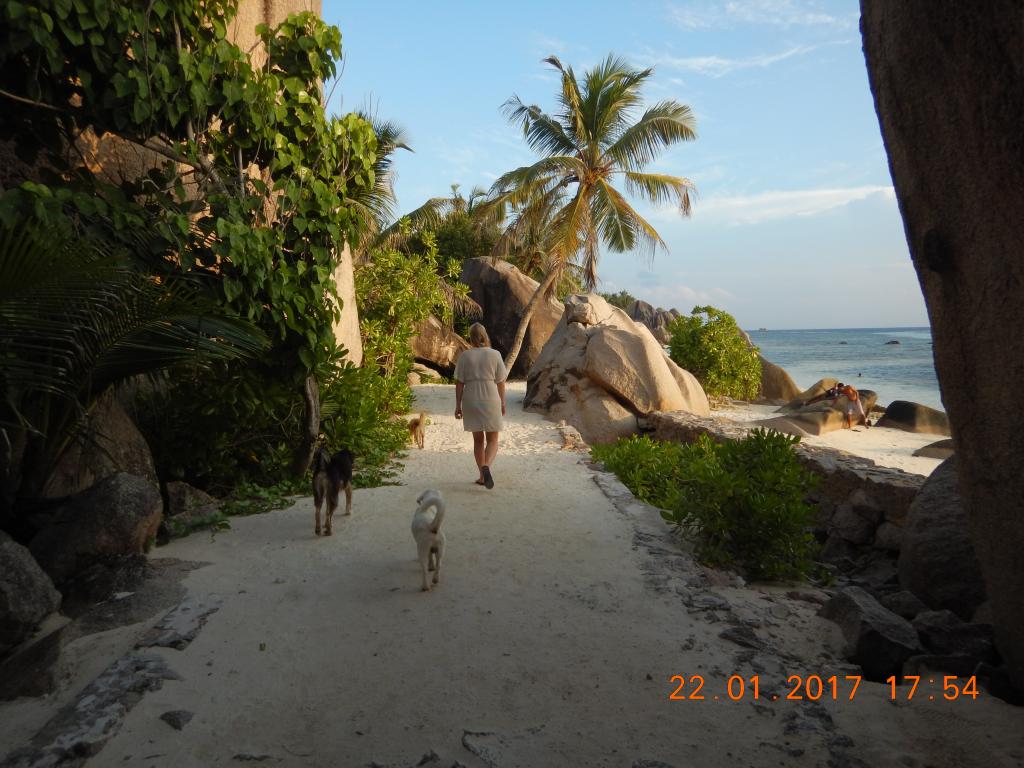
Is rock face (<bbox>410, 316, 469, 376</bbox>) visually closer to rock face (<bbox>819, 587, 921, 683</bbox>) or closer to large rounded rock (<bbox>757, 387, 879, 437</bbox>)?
large rounded rock (<bbox>757, 387, 879, 437</bbox>)

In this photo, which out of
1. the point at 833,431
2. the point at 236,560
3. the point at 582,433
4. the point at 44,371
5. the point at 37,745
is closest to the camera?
the point at 37,745

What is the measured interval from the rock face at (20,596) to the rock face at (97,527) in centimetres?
78

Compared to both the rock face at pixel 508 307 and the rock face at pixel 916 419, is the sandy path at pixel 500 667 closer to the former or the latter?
the rock face at pixel 916 419

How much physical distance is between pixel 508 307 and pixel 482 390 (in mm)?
15340

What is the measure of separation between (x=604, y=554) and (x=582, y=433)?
7313 millimetres

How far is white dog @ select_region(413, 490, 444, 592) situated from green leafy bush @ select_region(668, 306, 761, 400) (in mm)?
13361

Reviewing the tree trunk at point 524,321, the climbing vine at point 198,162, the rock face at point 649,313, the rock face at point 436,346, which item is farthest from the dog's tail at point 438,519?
the rock face at point 649,313

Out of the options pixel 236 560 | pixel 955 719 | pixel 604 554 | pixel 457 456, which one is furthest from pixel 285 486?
pixel 955 719

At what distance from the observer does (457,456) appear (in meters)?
9.20

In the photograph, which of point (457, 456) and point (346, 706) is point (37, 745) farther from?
point (457, 456)

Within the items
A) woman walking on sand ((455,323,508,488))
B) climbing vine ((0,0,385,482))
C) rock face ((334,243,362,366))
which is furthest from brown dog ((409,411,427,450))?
climbing vine ((0,0,385,482))

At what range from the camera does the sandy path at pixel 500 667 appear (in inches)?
106

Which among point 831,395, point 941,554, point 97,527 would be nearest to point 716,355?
point 831,395
